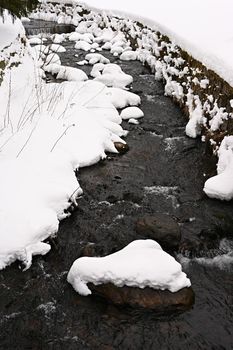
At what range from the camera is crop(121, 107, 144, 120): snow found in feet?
24.8

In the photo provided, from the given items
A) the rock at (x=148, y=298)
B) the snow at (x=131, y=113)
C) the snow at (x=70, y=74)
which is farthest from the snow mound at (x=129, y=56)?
the rock at (x=148, y=298)

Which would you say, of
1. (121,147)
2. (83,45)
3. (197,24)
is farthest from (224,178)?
(83,45)

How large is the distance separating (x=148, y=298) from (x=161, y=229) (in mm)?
1028

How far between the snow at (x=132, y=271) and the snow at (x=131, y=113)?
4.27 m

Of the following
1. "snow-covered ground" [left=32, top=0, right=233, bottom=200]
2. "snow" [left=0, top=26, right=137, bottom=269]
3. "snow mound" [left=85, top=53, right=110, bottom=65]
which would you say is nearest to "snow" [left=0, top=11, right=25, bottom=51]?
"snow" [left=0, top=26, right=137, bottom=269]

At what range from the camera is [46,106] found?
6.93m

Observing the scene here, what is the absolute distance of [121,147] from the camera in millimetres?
6363

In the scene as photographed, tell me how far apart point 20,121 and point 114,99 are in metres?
2.62

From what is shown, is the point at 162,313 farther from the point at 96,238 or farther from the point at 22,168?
the point at 22,168

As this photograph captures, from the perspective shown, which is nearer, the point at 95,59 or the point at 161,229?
the point at 161,229

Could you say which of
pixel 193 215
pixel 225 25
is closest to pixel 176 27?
pixel 225 25

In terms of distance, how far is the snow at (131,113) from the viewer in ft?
24.8

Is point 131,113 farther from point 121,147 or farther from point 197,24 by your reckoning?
point 197,24

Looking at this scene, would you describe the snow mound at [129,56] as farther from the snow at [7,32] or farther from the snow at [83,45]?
the snow at [7,32]
